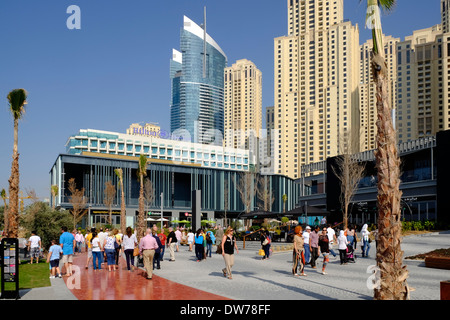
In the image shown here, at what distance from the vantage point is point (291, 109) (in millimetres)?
137750

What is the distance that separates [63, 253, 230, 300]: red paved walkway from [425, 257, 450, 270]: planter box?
10.8m

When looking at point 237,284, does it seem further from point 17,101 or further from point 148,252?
point 17,101

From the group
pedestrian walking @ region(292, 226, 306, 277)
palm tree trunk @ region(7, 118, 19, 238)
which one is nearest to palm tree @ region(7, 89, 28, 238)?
palm tree trunk @ region(7, 118, 19, 238)

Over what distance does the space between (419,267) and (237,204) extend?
252 ft

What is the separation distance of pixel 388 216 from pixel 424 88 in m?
133

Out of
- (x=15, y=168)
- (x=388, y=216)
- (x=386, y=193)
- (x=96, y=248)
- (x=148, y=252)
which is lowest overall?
(x=96, y=248)

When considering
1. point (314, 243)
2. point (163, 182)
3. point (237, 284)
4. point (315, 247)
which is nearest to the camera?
point (237, 284)

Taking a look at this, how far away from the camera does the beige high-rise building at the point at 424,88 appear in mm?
123125

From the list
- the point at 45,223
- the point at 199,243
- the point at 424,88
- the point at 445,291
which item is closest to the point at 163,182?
the point at 45,223

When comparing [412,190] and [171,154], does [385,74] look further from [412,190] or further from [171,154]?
[171,154]

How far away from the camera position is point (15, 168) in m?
22.3

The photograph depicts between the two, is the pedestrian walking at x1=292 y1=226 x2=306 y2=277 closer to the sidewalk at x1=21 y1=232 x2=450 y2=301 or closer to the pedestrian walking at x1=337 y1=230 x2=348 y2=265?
the sidewalk at x1=21 y1=232 x2=450 y2=301

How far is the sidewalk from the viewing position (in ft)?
37.3
